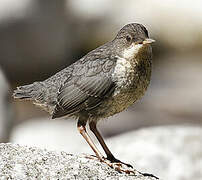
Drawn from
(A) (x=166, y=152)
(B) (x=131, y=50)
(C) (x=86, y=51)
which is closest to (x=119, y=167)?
(B) (x=131, y=50)

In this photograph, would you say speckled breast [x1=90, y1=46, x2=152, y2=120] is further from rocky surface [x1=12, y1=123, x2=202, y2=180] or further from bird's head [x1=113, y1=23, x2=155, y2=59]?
rocky surface [x1=12, y1=123, x2=202, y2=180]

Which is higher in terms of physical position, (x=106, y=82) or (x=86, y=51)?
(x=106, y=82)

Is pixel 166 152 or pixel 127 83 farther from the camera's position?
pixel 166 152

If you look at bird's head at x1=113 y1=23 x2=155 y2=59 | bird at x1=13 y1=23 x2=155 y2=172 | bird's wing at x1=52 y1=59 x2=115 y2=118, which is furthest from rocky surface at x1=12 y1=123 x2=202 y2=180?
bird's head at x1=113 y1=23 x2=155 y2=59

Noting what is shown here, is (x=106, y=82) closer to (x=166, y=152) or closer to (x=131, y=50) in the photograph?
(x=131, y=50)

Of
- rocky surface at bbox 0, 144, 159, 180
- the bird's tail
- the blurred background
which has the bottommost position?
the blurred background

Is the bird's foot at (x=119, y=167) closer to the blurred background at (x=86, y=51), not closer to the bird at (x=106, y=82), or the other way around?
the bird at (x=106, y=82)

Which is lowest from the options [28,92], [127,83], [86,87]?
[28,92]
